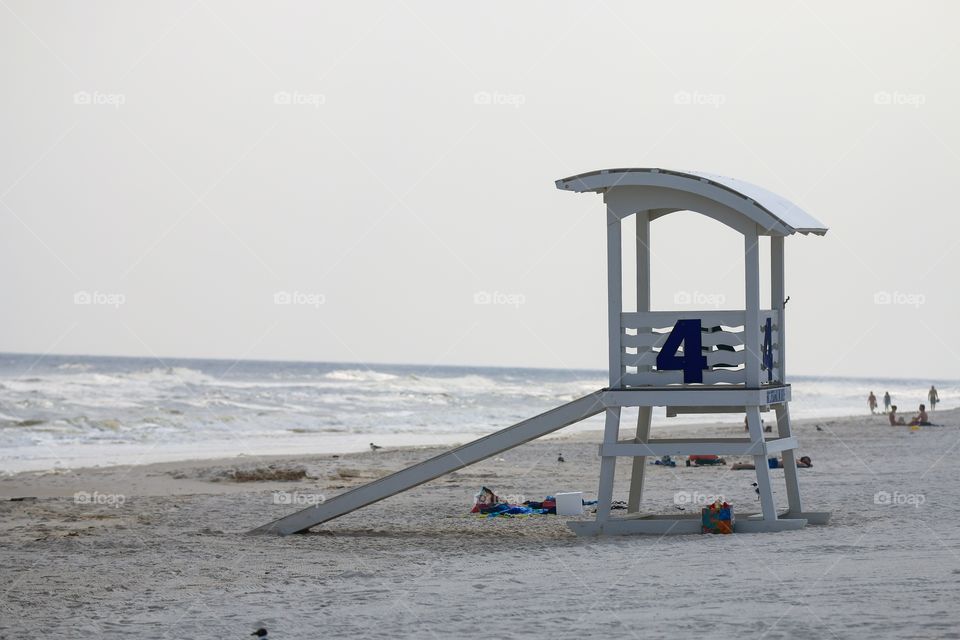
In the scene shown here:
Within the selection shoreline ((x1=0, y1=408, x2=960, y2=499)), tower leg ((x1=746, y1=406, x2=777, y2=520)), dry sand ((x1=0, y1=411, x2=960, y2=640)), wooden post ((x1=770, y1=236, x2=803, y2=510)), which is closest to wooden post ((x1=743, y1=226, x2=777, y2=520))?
tower leg ((x1=746, y1=406, x2=777, y2=520))

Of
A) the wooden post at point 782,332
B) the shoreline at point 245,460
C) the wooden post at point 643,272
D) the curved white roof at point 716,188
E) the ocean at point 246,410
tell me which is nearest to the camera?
the curved white roof at point 716,188

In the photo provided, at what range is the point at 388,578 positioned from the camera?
36.4 feet

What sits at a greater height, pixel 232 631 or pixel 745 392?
pixel 745 392

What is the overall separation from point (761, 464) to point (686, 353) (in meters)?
1.34

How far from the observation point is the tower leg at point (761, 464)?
12938mm

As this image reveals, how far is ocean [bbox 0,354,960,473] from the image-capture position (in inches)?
1256

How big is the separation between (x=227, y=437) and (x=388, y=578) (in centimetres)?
2579

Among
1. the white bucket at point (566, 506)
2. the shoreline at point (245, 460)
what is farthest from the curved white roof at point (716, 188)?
the shoreline at point (245, 460)

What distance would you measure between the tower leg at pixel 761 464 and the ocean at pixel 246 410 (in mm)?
15882

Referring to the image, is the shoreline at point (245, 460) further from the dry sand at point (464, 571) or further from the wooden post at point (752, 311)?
the wooden post at point (752, 311)

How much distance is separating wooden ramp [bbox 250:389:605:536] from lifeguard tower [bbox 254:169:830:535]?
1 cm

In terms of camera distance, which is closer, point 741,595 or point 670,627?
point 670,627

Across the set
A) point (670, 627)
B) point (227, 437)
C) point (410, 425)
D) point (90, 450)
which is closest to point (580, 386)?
point (410, 425)

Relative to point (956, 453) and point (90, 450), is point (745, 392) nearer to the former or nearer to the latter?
point (956, 453)
